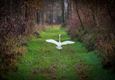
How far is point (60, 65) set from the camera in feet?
61.9

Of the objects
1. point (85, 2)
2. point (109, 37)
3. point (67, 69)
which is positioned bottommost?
point (67, 69)

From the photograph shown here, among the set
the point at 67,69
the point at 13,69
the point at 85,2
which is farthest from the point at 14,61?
the point at 85,2

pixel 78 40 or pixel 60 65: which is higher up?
pixel 78 40

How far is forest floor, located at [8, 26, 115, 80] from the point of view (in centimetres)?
1623

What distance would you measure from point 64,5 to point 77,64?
39.3 m

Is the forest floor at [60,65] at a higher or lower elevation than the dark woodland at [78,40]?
lower

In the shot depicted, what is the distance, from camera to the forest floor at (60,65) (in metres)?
16.2

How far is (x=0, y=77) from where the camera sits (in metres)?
15.3

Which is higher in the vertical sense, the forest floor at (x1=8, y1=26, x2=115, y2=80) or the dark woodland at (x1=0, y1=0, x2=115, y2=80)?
the dark woodland at (x1=0, y1=0, x2=115, y2=80)

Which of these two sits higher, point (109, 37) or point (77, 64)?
point (109, 37)

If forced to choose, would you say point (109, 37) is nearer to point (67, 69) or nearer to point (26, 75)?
point (67, 69)

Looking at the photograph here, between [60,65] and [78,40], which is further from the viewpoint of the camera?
[78,40]

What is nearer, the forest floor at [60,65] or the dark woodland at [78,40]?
the forest floor at [60,65]

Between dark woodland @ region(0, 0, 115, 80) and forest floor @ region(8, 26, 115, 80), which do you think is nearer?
forest floor @ region(8, 26, 115, 80)
